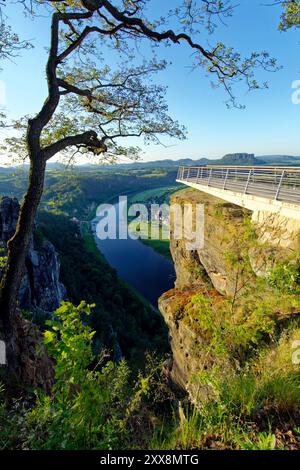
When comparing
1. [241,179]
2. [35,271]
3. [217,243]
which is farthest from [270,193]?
[35,271]

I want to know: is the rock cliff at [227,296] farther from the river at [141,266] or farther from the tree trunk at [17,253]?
the river at [141,266]

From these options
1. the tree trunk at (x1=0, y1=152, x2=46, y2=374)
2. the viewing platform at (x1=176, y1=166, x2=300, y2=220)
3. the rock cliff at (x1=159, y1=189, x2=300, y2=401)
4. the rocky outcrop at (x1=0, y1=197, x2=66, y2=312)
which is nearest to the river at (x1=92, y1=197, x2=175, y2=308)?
the rocky outcrop at (x1=0, y1=197, x2=66, y2=312)

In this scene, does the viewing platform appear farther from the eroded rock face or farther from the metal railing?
the eroded rock face

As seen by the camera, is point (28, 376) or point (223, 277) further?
point (223, 277)

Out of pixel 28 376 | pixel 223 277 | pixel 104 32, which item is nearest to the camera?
pixel 28 376
